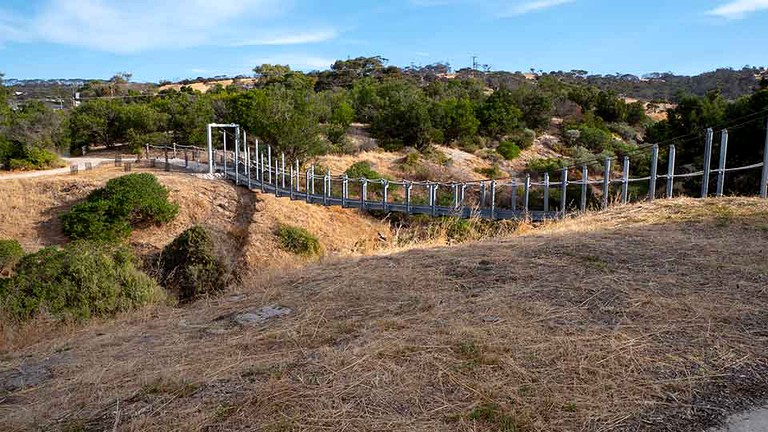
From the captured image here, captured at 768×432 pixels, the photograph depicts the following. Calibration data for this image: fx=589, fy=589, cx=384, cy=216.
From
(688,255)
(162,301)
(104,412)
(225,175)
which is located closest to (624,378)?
(104,412)

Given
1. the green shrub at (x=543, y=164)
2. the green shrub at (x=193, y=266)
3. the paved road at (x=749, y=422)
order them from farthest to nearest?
the green shrub at (x=543, y=164)
the green shrub at (x=193, y=266)
the paved road at (x=749, y=422)

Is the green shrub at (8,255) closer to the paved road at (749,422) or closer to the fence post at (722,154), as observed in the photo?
the fence post at (722,154)

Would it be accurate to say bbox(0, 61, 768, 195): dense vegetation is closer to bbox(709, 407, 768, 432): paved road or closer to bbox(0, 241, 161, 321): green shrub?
bbox(0, 241, 161, 321): green shrub

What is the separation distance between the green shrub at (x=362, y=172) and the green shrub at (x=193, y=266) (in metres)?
9.90

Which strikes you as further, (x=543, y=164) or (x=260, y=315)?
(x=543, y=164)

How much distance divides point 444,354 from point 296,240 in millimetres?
13970

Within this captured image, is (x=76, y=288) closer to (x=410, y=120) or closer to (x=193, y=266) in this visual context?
(x=193, y=266)

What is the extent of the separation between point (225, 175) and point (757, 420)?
19232mm

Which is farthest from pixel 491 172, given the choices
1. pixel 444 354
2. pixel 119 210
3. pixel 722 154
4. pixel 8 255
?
pixel 444 354

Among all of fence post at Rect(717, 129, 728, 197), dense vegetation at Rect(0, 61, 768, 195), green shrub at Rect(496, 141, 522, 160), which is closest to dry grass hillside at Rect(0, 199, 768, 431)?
fence post at Rect(717, 129, 728, 197)

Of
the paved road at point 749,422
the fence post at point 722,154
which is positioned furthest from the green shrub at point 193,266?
the paved road at point 749,422

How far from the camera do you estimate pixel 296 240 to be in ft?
53.8

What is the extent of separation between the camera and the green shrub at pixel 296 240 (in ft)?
52.3

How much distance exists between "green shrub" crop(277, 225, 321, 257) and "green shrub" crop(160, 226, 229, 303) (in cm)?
381
